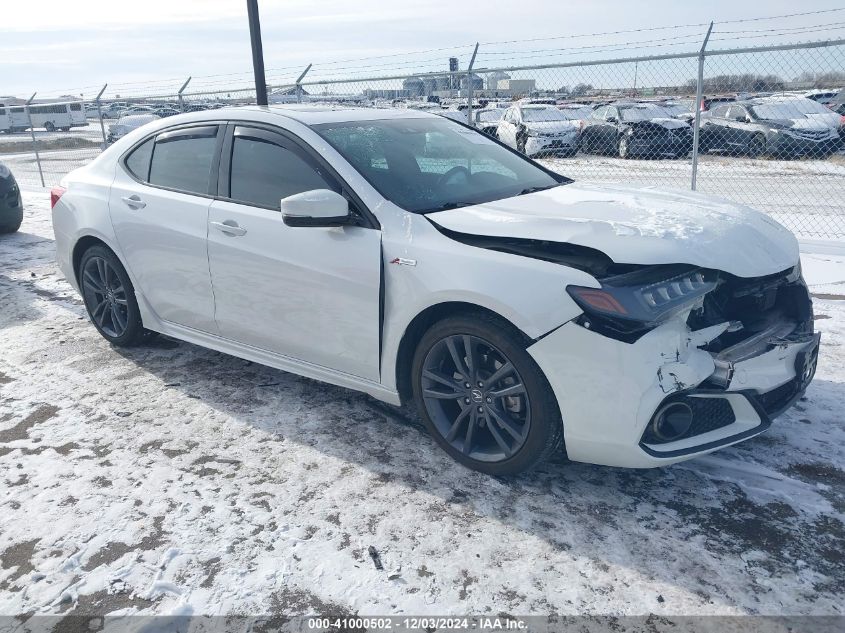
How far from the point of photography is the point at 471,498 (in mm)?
3070

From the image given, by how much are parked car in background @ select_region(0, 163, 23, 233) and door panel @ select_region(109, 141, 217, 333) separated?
566cm

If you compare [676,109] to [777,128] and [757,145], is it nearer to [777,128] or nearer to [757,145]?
[757,145]

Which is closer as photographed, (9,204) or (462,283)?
(462,283)

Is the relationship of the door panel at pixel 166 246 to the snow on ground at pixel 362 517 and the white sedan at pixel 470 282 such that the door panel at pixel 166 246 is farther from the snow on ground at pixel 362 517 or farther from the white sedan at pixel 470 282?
the snow on ground at pixel 362 517

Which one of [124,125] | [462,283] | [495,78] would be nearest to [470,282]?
[462,283]

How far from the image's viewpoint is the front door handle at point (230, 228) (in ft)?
12.4

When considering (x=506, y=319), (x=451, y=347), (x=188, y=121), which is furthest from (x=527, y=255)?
(x=188, y=121)

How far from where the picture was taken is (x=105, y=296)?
193 inches

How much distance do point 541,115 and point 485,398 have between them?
→ 1363 cm

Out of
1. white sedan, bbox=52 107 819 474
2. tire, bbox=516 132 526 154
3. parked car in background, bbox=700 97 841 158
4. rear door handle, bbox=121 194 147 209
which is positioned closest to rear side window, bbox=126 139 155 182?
white sedan, bbox=52 107 819 474

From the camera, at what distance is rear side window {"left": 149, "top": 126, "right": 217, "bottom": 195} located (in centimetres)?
412

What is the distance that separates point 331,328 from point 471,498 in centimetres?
109

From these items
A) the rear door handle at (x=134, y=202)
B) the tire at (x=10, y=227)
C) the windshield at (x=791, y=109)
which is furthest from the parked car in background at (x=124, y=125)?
the rear door handle at (x=134, y=202)

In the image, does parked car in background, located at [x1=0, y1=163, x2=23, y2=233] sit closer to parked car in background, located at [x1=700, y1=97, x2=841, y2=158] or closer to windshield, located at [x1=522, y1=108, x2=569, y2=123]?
windshield, located at [x1=522, y1=108, x2=569, y2=123]
